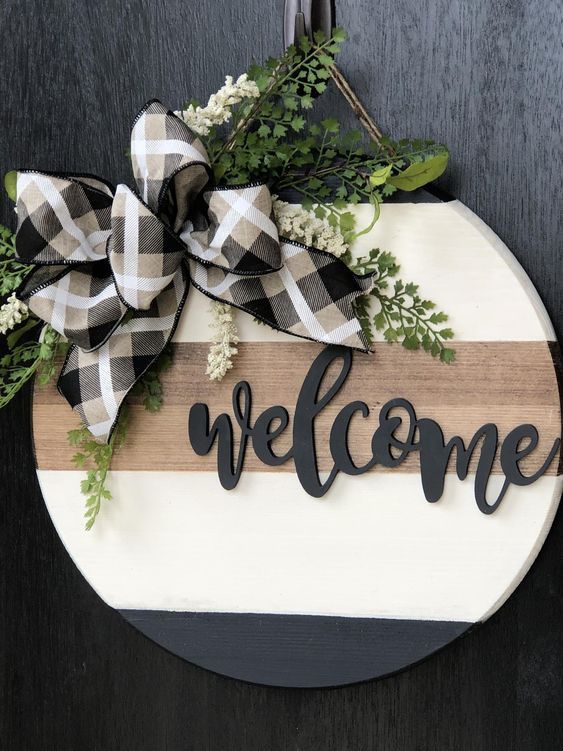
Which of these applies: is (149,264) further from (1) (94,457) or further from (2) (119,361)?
(1) (94,457)

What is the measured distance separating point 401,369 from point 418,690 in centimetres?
42

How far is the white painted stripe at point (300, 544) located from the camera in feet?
2.67

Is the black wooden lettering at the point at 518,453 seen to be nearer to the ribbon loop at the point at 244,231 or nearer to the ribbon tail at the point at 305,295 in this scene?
the ribbon tail at the point at 305,295

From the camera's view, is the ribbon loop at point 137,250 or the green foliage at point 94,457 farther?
the green foliage at point 94,457

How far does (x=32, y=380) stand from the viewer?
0.94 meters

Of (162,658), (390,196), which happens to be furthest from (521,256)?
(162,658)

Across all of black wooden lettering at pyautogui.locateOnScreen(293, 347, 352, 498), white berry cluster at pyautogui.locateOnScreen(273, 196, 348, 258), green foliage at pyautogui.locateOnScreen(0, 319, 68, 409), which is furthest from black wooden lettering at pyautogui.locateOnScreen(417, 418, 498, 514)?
green foliage at pyautogui.locateOnScreen(0, 319, 68, 409)

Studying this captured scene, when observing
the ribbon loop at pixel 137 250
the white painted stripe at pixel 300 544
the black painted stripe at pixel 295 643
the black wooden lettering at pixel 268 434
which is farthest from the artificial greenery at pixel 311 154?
the black painted stripe at pixel 295 643

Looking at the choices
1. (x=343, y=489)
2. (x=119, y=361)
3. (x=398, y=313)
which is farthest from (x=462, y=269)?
(x=119, y=361)

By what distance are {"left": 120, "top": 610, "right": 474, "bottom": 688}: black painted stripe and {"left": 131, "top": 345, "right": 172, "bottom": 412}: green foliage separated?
261 mm

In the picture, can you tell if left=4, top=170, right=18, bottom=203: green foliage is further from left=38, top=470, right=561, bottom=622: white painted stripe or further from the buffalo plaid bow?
left=38, top=470, right=561, bottom=622: white painted stripe

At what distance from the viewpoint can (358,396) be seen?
2.72 feet

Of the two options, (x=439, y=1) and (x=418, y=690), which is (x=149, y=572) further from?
(x=439, y=1)

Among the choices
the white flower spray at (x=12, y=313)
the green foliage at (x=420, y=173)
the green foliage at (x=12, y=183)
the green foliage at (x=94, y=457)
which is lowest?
the green foliage at (x=94, y=457)
